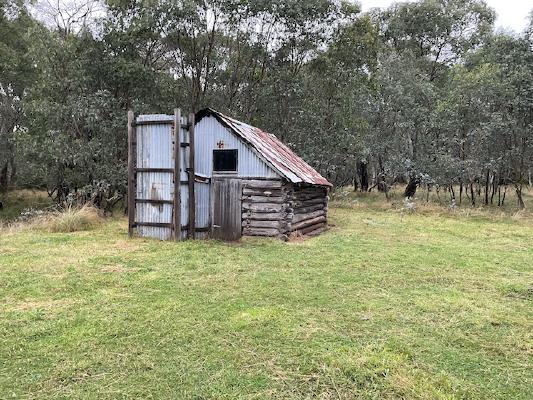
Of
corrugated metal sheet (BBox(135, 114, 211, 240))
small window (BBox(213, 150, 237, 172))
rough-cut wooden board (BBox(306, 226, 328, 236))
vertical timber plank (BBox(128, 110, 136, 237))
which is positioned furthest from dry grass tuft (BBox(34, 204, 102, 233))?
rough-cut wooden board (BBox(306, 226, 328, 236))

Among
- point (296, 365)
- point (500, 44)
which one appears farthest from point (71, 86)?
point (500, 44)

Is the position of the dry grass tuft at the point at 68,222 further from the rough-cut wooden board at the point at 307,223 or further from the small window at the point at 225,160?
the rough-cut wooden board at the point at 307,223

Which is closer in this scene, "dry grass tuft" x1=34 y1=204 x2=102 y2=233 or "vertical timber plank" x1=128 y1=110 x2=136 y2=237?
"vertical timber plank" x1=128 y1=110 x2=136 y2=237

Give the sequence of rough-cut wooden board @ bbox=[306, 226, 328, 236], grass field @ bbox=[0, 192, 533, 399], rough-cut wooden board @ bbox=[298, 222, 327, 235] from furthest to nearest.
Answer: rough-cut wooden board @ bbox=[306, 226, 328, 236] < rough-cut wooden board @ bbox=[298, 222, 327, 235] < grass field @ bbox=[0, 192, 533, 399]

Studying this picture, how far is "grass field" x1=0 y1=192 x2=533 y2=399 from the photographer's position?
12.9ft

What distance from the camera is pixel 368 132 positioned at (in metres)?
25.3

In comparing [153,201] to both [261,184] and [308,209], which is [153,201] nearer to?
[261,184]

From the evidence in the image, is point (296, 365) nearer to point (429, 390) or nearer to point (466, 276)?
point (429, 390)

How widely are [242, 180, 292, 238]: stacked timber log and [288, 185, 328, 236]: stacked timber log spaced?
366 mm

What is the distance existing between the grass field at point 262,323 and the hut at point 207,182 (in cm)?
167

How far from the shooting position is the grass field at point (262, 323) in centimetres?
393

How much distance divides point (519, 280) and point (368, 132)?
18.3m

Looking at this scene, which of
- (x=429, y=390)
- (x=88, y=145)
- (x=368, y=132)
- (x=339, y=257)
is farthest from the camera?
(x=368, y=132)

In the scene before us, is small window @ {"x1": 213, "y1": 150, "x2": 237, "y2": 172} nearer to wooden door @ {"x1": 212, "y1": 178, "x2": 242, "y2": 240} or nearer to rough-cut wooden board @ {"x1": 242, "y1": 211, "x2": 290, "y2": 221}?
wooden door @ {"x1": 212, "y1": 178, "x2": 242, "y2": 240}
